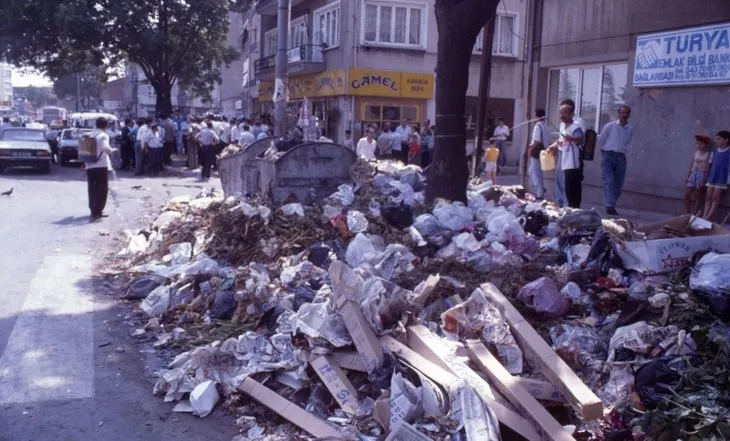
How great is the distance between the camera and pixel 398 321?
548 centimetres

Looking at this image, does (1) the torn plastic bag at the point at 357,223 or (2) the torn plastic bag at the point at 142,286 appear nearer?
(2) the torn plastic bag at the point at 142,286

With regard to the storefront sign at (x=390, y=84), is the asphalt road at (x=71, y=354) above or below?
below

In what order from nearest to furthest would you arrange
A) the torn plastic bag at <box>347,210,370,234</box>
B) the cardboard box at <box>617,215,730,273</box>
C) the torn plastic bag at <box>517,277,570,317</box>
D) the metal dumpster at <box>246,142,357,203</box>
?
the torn plastic bag at <box>517,277,570,317</box> < the cardboard box at <box>617,215,730,273</box> < the torn plastic bag at <box>347,210,370,234</box> < the metal dumpster at <box>246,142,357,203</box>

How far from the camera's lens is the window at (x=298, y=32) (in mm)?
32125

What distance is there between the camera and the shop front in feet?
88.4

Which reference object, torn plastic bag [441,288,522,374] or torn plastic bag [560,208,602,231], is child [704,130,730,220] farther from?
torn plastic bag [441,288,522,374]

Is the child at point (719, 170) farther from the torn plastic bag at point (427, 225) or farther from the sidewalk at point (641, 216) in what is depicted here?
the torn plastic bag at point (427, 225)

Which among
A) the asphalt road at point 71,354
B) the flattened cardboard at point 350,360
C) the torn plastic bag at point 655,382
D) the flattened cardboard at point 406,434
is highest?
the torn plastic bag at point 655,382

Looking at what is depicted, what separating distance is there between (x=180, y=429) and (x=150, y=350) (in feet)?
5.40

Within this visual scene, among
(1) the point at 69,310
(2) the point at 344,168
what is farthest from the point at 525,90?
(1) the point at 69,310

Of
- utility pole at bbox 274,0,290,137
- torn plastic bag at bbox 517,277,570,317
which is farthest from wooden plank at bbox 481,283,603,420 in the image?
utility pole at bbox 274,0,290,137

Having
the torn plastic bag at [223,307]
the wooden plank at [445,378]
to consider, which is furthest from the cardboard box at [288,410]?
the torn plastic bag at [223,307]

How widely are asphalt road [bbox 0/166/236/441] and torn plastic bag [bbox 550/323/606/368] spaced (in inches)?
99.6

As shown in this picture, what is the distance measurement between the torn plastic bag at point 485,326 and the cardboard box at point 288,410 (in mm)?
1405
